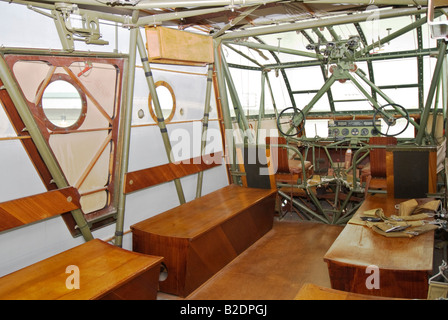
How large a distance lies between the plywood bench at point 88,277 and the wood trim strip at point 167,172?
1075 millimetres

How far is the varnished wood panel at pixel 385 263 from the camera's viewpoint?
2.50 metres

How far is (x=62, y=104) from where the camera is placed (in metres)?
3.66

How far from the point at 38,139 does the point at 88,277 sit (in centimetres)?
128

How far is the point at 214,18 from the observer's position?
545 centimetres

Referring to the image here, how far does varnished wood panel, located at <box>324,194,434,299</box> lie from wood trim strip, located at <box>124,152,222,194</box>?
2396 millimetres

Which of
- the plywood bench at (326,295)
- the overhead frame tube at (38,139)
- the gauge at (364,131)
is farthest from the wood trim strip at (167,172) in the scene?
the gauge at (364,131)

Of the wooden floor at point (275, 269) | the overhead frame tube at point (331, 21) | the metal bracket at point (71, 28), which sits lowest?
the wooden floor at point (275, 269)

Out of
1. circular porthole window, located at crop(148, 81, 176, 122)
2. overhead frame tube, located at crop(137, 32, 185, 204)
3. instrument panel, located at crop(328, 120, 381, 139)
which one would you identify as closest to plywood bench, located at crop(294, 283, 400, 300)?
overhead frame tube, located at crop(137, 32, 185, 204)

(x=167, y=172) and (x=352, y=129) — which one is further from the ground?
(x=352, y=129)

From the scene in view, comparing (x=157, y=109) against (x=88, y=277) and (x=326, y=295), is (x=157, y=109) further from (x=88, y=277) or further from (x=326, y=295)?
(x=326, y=295)

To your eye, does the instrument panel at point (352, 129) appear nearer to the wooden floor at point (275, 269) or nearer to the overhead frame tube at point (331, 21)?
the wooden floor at point (275, 269)

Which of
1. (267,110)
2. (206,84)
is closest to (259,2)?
(206,84)

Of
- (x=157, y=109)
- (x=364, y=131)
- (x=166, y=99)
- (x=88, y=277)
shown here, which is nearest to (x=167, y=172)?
(x=157, y=109)

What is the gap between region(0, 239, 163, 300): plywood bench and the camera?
2652 mm
